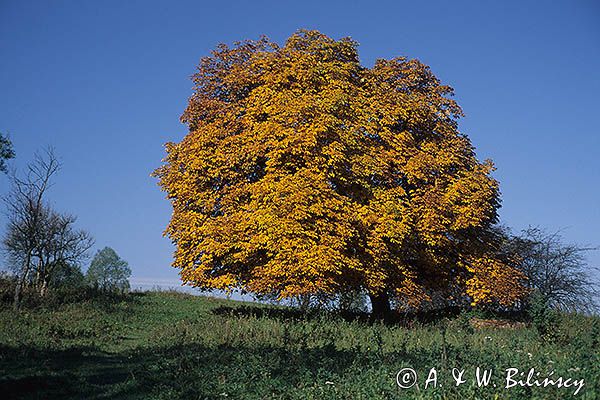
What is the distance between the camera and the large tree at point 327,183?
20.5 m

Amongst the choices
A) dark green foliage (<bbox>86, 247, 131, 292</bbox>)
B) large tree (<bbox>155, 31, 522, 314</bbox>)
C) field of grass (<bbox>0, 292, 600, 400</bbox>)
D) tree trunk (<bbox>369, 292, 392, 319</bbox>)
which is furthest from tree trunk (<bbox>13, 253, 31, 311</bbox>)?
dark green foliage (<bbox>86, 247, 131, 292</bbox>)

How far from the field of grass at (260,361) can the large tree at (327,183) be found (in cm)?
292

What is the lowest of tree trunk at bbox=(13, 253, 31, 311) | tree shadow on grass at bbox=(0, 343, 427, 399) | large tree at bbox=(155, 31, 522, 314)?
tree shadow on grass at bbox=(0, 343, 427, 399)

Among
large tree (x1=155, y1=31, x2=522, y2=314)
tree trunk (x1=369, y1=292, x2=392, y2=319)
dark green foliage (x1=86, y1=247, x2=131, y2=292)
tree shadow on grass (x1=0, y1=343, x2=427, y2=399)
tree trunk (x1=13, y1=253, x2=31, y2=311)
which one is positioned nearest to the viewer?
tree shadow on grass (x1=0, y1=343, x2=427, y2=399)

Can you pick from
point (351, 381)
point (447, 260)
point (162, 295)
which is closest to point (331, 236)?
point (447, 260)

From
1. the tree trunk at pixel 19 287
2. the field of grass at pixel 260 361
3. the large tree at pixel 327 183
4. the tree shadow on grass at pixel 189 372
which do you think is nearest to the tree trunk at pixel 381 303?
the large tree at pixel 327 183

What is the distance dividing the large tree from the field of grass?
2920mm

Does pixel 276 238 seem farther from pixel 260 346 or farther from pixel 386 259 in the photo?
pixel 260 346

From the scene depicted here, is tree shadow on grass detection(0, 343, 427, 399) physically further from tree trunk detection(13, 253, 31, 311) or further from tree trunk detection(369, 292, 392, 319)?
tree trunk detection(369, 292, 392, 319)

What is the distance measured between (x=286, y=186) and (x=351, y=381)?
11.9m

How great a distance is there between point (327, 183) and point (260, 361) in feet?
37.6

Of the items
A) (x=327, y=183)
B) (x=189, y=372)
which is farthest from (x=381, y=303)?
(x=189, y=372)

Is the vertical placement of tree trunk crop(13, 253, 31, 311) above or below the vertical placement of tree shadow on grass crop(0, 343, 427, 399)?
above

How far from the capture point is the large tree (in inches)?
808
